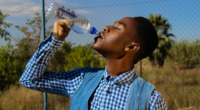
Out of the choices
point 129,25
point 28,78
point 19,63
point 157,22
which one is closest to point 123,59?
point 129,25

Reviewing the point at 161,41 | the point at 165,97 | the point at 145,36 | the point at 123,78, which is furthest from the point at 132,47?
the point at 161,41

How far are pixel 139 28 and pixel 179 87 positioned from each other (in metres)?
3.41

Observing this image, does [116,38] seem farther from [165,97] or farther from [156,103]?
[165,97]

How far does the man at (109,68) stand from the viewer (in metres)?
1.20

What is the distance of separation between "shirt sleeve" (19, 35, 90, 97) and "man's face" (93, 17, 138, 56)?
10.5 inches

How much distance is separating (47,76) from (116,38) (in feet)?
1.81

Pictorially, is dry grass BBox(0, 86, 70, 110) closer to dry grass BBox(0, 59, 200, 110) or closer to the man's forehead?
dry grass BBox(0, 59, 200, 110)

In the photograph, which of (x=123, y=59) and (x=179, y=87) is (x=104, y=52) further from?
(x=179, y=87)

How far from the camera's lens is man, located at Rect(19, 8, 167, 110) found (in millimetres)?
1200

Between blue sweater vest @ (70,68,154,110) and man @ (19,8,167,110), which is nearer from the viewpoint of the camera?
blue sweater vest @ (70,68,154,110)

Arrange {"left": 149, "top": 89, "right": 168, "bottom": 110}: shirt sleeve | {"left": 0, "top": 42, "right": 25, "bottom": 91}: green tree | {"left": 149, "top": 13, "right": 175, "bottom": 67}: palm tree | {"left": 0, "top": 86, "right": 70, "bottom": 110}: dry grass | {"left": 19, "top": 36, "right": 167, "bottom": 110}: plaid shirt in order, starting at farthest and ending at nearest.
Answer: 1. {"left": 149, "top": 13, "right": 175, "bottom": 67}: palm tree
2. {"left": 0, "top": 42, "right": 25, "bottom": 91}: green tree
3. {"left": 0, "top": 86, "right": 70, "bottom": 110}: dry grass
4. {"left": 19, "top": 36, "right": 167, "bottom": 110}: plaid shirt
5. {"left": 149, "top": 89, "right": 168, "bottom": 110}: shirt sleeve

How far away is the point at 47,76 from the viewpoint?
1.31m

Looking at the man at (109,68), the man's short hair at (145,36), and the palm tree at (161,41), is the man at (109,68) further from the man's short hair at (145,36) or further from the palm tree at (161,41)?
the palm tree at (161,41)

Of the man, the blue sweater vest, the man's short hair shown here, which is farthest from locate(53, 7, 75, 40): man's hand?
the man's short hair
